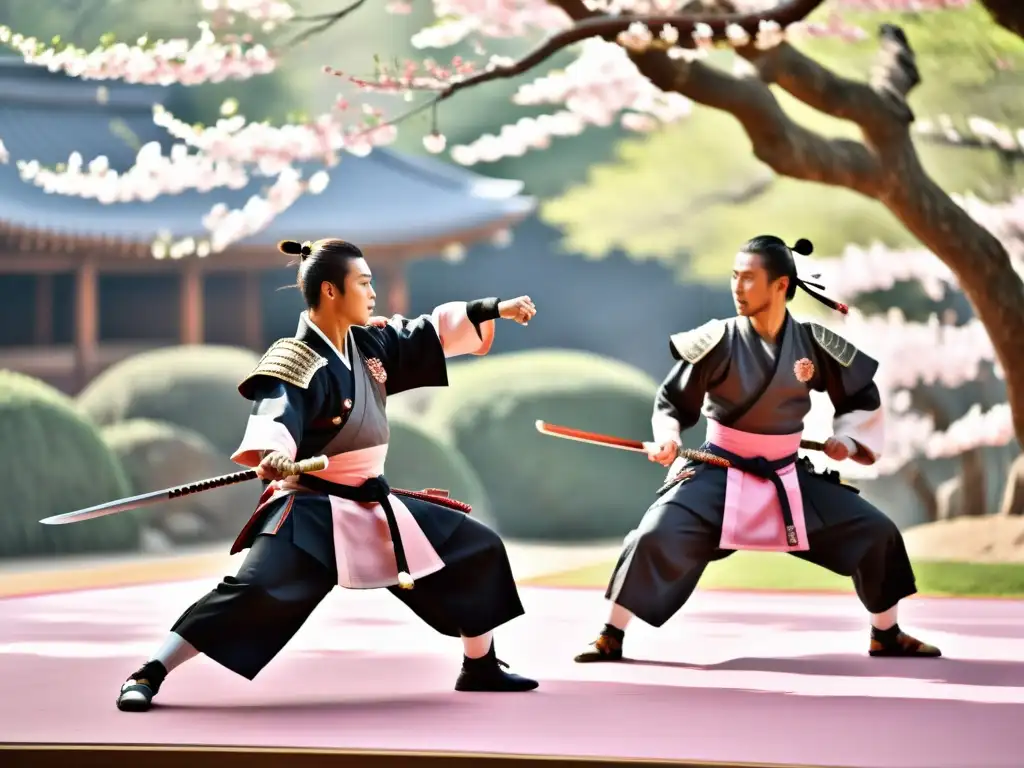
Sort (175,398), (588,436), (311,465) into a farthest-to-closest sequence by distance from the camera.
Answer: (175,398), (588,436), (311,465)

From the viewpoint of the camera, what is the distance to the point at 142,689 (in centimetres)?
333

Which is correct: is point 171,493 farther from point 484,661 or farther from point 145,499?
point 484,661

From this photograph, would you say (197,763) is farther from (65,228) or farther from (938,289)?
(65,228)

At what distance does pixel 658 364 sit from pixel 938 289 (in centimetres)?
262

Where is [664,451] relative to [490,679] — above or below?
above

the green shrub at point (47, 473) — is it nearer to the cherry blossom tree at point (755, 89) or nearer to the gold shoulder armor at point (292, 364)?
the cherry blossom tree at point (755, 89)

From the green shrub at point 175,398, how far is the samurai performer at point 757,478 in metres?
6.88

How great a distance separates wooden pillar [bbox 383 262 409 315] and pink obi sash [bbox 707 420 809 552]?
8.73m

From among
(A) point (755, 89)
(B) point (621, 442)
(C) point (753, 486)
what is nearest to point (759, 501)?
(C) point (753, 486)

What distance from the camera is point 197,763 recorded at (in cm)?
279

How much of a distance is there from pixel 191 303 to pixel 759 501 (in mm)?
8997

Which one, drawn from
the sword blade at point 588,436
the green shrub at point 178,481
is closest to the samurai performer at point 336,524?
the sword blade at point 588,436

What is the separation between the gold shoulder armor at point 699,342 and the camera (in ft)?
13.9

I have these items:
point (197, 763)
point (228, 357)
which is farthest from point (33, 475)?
point (197, 763)
